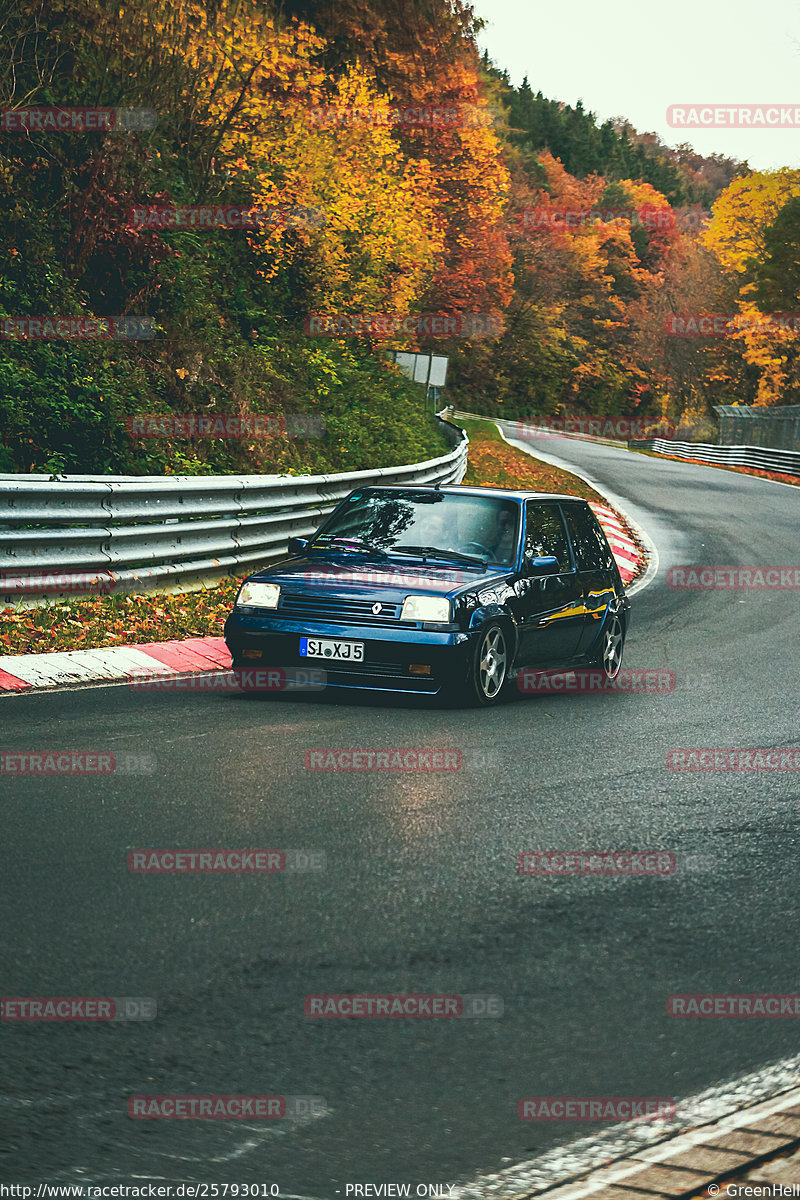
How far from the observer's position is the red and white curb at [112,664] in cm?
938

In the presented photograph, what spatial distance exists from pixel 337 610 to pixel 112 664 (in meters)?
1.89

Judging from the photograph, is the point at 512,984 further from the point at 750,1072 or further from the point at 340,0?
the point at 340,0

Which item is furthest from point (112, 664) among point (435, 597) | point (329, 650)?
point (435, 597)

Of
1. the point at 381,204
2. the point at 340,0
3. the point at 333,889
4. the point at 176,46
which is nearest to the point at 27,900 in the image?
the point at 333,889

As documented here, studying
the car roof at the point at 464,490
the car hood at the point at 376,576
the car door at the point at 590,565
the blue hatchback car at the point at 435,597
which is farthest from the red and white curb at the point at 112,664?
the car door at the point at 590,565

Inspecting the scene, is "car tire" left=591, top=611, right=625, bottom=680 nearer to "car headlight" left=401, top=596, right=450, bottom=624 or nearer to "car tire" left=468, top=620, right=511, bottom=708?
"car tire" left=468, top=620, right=511, bottom=708

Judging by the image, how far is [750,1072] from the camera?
12.5 feet

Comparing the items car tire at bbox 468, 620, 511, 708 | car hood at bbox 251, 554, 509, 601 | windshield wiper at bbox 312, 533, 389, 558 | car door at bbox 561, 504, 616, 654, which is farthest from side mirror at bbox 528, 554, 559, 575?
windshield wiper at bbox 312, 533, 389, 558

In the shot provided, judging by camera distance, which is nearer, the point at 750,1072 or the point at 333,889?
the point at 750,1072

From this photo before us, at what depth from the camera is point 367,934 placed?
470 cm

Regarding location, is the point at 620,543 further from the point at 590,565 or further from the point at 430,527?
the point at 430,527

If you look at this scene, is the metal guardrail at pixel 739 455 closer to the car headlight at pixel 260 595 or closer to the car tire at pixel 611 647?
the car tire at pixel 611 647

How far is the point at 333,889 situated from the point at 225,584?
8.71 meters

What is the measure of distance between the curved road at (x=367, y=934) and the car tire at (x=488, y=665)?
53cm
